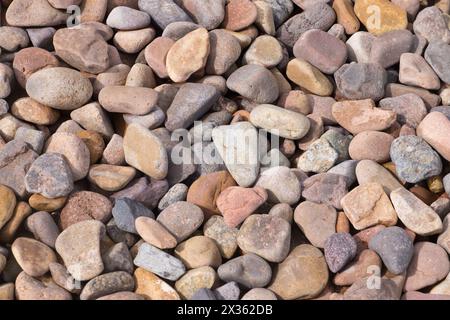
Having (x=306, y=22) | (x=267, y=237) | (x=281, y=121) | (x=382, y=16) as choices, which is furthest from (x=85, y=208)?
(x=382, y=16)

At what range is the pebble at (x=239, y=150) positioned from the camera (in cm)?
155

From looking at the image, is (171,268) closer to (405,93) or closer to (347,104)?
(347,104)

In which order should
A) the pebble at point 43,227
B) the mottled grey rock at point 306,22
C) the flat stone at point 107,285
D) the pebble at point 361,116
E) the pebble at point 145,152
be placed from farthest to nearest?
the mottled grey rock at point 306,22, the pebble at point 361,116, the pebble at point 145,152, the pebble at point 43,227, the flat stone at point 107,285

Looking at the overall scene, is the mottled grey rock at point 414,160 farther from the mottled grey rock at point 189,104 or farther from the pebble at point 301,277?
the mottled grey rock at point 189,104

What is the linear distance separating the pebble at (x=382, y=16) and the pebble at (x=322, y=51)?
162mm

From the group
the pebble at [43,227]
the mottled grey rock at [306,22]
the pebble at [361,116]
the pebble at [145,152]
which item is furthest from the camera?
the mottled grey rock at [306,22]

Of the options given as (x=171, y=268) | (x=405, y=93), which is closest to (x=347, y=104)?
(x=405, y=93)

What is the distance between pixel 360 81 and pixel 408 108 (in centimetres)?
Answer: 15

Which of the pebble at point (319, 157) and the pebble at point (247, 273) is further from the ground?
the pebble at point (319, 157)

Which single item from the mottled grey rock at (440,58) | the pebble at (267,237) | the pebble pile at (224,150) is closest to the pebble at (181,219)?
the pebble pile at (224,150)

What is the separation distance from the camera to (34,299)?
1.32 meters

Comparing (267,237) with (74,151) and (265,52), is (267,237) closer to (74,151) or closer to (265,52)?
(74,151)

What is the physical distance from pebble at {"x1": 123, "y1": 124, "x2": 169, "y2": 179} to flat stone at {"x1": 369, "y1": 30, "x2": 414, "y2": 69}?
0.71m

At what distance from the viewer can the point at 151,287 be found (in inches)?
53.6
